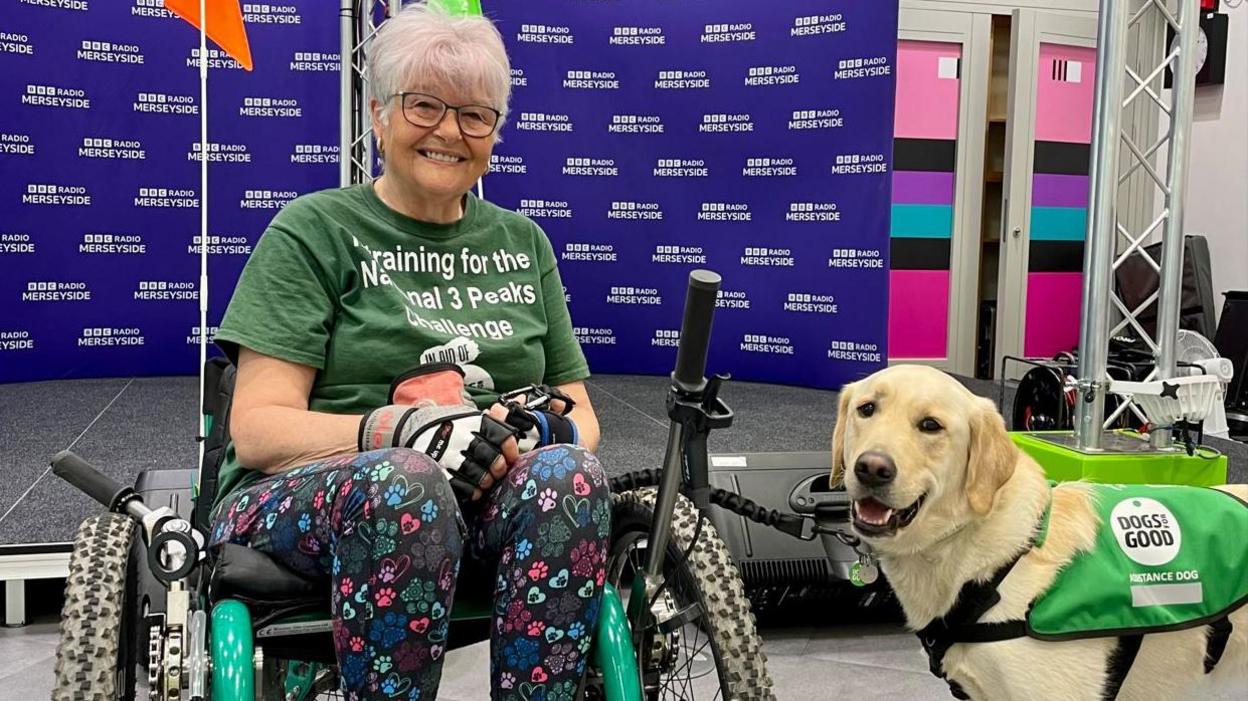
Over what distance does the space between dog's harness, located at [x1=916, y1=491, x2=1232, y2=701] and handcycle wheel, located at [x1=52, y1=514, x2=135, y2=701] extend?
3.59ft

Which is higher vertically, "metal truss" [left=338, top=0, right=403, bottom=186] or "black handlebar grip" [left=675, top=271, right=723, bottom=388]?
"metal truss" [left=338, top=0, right=403, bottom=186]

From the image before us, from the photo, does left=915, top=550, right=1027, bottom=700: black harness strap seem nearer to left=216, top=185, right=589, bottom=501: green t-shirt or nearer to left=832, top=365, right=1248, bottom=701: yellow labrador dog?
left=832, top=365, right=1248, bottom=701: yellow labrador dog

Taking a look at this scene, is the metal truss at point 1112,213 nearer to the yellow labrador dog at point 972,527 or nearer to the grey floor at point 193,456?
the grey floor at point 193,456

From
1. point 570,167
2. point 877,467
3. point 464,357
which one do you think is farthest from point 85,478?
point 570,167

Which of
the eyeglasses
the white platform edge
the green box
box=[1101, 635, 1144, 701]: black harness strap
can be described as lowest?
the white platform edge

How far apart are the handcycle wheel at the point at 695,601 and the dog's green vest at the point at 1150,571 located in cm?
45

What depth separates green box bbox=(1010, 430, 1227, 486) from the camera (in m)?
2.71

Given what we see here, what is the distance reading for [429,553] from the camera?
1203 millimetres

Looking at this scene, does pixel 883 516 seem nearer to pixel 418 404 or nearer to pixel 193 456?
pixel 418 404

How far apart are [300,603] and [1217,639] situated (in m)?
1.32

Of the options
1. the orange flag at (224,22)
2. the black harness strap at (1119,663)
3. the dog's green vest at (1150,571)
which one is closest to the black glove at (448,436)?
the dog's green vest at (1150,571)

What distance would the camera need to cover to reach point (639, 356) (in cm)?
585

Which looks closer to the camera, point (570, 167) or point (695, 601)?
point (695, 601)

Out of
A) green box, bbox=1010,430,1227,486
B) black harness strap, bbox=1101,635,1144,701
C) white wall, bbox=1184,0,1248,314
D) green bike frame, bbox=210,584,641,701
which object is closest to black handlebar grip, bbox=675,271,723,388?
green bike frame, bbox=210,584,641,701
